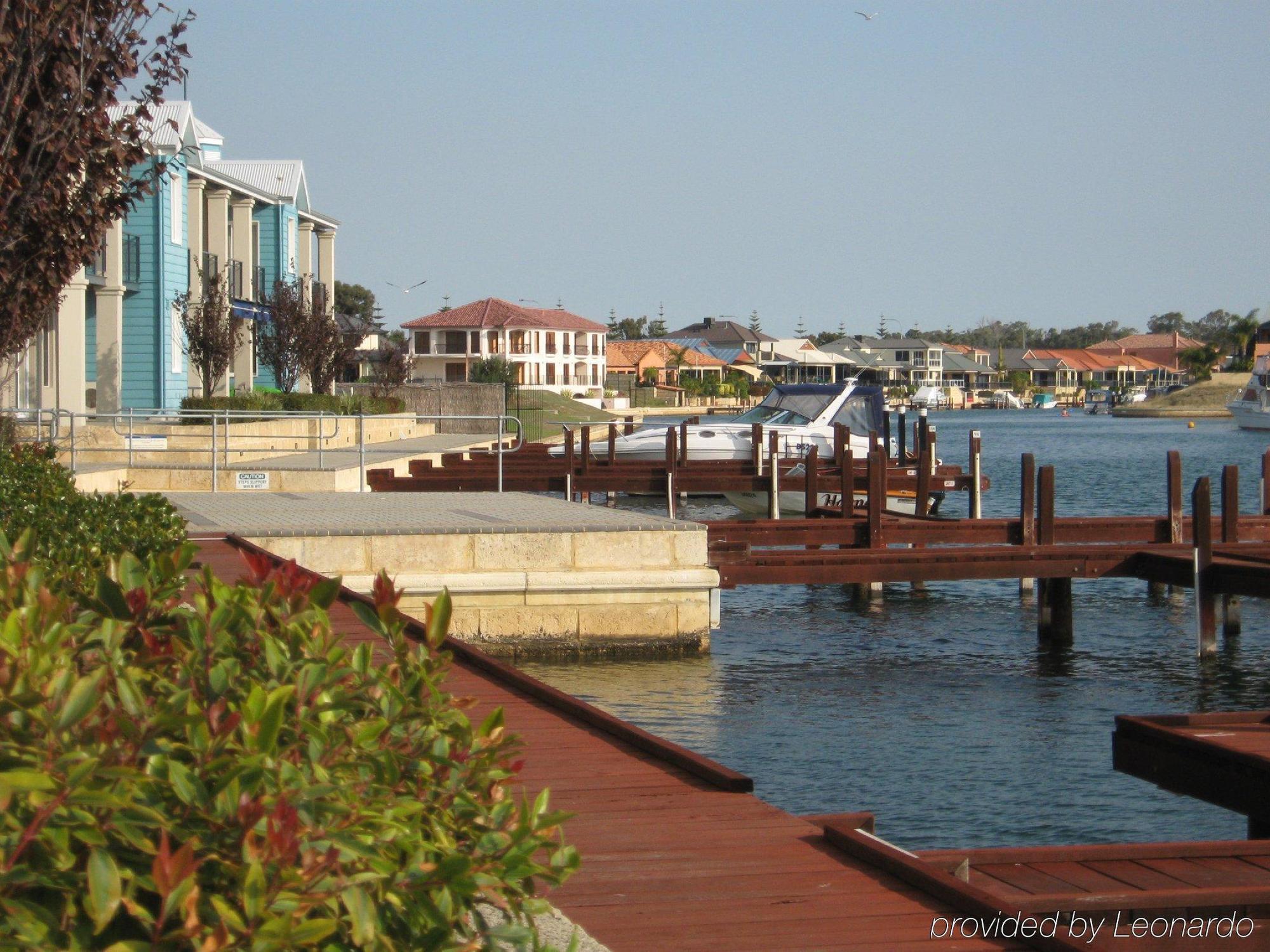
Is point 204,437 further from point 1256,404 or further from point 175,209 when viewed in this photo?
point 1256,404

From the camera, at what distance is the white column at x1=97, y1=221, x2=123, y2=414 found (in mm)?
32281

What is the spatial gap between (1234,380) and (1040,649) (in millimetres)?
122124

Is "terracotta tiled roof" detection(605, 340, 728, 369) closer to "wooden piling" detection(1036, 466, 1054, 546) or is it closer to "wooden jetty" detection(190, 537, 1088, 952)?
"wooden piling" detection(1036, 466, 1054, 546)

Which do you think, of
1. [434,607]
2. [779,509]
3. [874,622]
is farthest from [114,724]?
[779,509]

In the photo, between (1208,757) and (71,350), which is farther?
(71,350)

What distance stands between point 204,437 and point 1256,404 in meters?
81.6

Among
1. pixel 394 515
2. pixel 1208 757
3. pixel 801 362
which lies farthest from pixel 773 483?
pixel 801 362

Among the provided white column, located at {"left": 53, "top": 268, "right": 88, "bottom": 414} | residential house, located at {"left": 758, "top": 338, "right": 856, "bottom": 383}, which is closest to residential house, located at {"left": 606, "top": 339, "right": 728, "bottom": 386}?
residential house, located at {"left": 758, "top": 338, "right": 856, "bottom": 383}

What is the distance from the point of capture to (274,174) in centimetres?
4581

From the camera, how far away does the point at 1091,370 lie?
630 feet

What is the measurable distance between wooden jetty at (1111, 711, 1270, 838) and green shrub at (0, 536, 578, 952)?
16.3ft

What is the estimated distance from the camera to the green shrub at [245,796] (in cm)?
234

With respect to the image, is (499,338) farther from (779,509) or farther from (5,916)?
(5,916)

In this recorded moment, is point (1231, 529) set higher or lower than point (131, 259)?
lower
